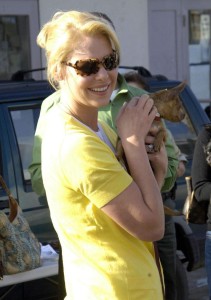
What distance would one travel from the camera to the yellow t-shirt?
226 cm

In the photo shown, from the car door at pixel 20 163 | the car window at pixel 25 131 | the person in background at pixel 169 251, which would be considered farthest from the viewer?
the car window at pixel 25 131

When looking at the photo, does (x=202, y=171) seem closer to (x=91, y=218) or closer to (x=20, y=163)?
(x=20, y=163)

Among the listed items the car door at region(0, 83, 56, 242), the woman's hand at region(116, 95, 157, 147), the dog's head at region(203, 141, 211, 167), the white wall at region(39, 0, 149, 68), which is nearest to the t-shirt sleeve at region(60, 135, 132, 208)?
the woman's hand at region(116, 95, 157, 147)

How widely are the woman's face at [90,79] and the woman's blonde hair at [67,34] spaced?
0.07 feet

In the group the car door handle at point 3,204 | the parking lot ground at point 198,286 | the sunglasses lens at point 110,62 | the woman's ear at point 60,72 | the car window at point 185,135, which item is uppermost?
the sunglasses lens at point 110,62

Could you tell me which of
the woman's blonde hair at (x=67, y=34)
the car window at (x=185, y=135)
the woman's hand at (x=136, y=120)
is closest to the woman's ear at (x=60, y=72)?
the woman's blonde hair at (x=67, y=34)

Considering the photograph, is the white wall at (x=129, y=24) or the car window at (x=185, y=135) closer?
the car window at (x=185, y=135)

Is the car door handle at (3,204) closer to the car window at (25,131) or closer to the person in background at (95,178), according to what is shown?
the car window at (25,131)

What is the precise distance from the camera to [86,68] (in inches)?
92.7

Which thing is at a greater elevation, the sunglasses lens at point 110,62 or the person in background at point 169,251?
the sunglasses lens at point 110,62

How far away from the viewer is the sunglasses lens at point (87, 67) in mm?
2346

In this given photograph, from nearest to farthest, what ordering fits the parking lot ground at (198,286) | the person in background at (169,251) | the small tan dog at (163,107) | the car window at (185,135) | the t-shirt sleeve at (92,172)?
the t-shirt sleeve at (92,172), the small tan dog at (163,107), the person in background at (169,251), the car window at (185,135), the parking lot ground at (198,286)

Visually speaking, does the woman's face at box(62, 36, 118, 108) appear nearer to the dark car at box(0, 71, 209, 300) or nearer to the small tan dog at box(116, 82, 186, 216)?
the small tan dog at box(116, 82, 186, 216)

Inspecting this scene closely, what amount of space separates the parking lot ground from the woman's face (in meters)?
4.01
